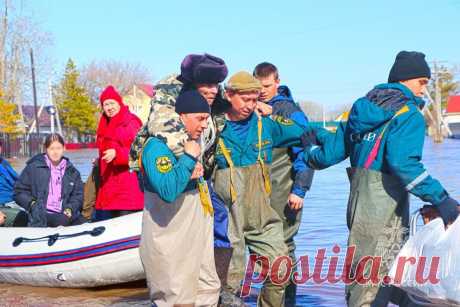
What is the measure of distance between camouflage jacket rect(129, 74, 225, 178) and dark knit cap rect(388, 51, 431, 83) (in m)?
1.25

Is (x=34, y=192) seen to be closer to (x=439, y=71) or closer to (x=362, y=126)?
(x=362, y=126)

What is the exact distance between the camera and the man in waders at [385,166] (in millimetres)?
4762

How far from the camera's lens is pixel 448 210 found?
4660 mm

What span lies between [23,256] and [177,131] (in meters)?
4.13

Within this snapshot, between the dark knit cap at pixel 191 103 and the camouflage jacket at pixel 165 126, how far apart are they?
2.1 inches

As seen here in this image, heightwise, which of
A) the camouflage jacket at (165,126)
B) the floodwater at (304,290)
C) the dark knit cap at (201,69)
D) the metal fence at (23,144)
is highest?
the dark knit cap at (201,69)

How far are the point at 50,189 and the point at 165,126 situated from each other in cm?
424

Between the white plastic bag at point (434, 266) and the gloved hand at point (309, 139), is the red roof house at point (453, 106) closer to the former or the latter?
the gloved hand at point (309, 139)

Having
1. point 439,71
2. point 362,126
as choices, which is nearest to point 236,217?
point 362,126

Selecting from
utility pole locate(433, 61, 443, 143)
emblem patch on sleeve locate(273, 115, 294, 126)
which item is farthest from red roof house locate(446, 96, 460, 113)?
emblem patch on sleeve locate(273, 115, 294, 126)

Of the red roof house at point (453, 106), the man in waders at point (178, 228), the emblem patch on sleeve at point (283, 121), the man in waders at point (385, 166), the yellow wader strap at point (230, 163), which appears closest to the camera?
the man in waders at point (178, 228)

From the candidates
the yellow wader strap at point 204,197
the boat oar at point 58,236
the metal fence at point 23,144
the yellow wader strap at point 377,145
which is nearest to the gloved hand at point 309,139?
the yellow wader strap at point 377,145

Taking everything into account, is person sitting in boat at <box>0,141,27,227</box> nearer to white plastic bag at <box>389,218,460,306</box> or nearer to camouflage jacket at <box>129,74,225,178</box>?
camouflage jacket at <box>129,74,225,178</box>

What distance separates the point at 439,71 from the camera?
3745 inches
